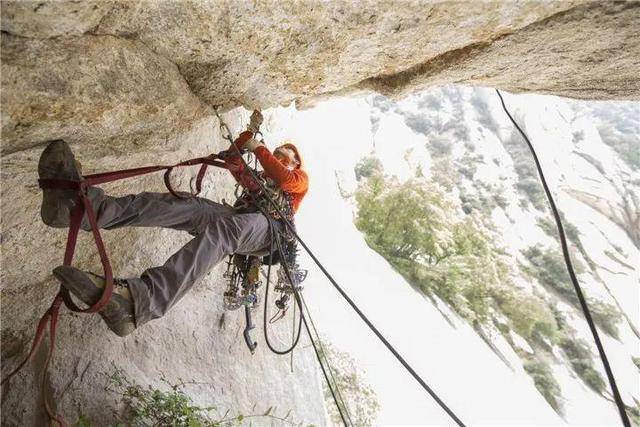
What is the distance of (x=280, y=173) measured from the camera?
3.70 metres

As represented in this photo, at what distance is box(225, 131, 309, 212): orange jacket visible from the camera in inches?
141

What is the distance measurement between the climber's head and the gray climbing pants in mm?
935

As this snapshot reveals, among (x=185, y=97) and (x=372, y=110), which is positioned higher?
(x=372, y=110)

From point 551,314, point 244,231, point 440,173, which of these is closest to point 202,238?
point 244,231

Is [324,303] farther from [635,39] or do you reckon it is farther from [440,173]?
[440,173]

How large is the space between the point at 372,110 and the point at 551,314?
15006 mm

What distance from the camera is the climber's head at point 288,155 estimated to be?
4385 millimetres

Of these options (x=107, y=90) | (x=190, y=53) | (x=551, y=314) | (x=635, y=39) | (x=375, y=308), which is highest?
(x=190, y=53)

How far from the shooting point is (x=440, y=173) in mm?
19344

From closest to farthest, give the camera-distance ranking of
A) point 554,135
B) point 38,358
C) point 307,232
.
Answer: point 38,358 → point 307,232 → point 554,135

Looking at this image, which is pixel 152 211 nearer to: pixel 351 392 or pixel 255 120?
pixel 255 120

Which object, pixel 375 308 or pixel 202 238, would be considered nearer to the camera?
pixel 202 238

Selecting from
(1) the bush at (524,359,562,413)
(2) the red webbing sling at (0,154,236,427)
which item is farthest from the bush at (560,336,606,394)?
(2) the red webbing sling at (0,154,236,427)

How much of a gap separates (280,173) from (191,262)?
54.3 inches
